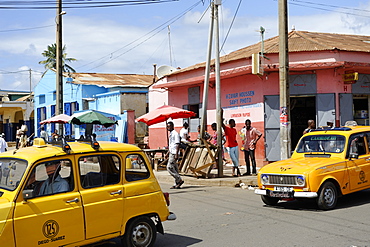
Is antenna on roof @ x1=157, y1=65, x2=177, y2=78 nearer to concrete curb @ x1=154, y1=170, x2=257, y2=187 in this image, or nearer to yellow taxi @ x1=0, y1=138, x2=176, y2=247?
concrete curb @ x1=154, y1=170, x2=257, y2=187

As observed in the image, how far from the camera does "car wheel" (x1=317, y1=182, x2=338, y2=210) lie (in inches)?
348

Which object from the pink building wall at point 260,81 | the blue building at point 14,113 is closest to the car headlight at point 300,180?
the pink building wall at point 260,81

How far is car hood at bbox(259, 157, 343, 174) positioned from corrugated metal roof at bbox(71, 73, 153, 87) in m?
21.0

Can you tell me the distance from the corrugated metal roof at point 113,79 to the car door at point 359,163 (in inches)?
831

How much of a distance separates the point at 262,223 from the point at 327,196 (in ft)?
5.88

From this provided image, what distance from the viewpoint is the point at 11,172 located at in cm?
A: 566

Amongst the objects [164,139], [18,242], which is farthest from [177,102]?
[18,242]

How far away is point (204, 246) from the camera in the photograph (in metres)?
6.62

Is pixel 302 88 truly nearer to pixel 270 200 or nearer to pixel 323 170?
pixel 270 200

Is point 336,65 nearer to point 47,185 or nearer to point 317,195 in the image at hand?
point 317,195

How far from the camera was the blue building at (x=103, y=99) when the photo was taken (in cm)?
2598

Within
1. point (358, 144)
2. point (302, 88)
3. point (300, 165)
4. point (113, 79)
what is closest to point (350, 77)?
point (302, 88)

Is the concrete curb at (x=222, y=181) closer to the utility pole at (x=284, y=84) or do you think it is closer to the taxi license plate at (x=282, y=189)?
the utility pole at (x=284, y=84)

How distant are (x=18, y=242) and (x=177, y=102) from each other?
16.8 metres
